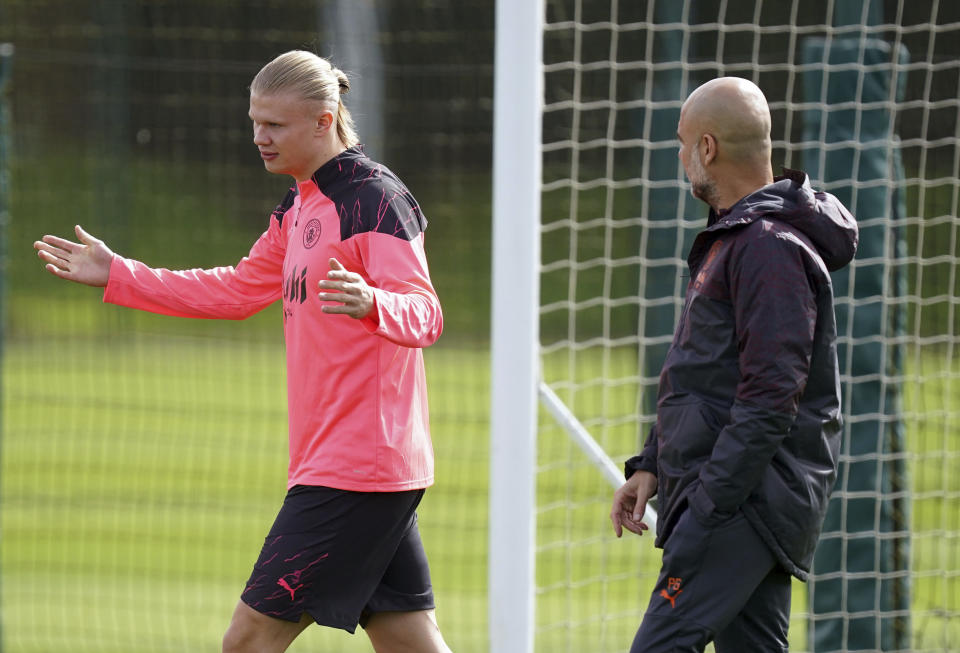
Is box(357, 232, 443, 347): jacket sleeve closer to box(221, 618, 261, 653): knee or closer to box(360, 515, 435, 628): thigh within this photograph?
box(360, 515, 435, 628): thigh

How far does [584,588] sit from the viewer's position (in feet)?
21.2

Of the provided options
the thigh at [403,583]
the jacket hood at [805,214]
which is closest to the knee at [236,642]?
the thigh at [403,583]

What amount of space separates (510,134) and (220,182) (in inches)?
239

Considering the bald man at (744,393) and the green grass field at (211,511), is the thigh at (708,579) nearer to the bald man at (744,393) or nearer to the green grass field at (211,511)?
the bald man at (744,393)

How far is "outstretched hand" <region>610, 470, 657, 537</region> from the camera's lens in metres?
3.12

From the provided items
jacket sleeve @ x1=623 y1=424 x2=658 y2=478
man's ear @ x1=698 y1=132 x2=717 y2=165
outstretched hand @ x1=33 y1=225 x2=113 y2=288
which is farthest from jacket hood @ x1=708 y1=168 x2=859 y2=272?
outstretched hand @ x1=33 y1=225 x2=113 y2=288

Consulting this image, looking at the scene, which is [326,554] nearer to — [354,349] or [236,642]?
[236,642]

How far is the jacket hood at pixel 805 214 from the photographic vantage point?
2.79 metres

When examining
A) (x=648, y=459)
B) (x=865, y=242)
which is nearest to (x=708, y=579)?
(x=648, y=459)

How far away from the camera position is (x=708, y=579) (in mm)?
2811

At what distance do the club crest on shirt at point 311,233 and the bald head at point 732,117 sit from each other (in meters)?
0.97

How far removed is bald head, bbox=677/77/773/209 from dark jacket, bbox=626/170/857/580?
0.07 m

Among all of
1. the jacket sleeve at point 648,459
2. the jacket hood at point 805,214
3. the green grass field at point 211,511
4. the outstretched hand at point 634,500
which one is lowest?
the green grass field at point 211,511

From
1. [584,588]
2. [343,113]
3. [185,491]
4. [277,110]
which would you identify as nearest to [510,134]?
[343,113]
